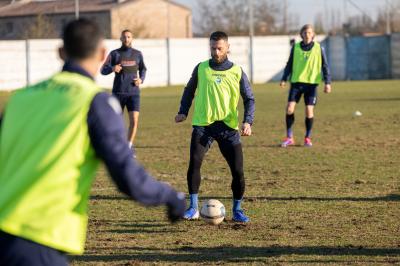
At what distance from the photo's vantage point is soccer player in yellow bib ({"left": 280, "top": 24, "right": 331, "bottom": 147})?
16328 millimetres

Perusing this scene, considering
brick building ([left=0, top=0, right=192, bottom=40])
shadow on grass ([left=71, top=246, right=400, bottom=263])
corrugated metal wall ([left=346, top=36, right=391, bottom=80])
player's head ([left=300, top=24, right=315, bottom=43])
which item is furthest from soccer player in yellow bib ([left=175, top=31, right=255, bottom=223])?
brick building ([left=0, top=0, right=192, bottom=40])

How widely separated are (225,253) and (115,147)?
13.2ft

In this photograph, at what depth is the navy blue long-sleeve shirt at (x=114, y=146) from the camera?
3.86 meters

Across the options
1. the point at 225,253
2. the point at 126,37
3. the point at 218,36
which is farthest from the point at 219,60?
the point at 126,37

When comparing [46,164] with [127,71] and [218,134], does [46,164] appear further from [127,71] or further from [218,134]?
[127,71]

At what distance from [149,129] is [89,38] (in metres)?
16.9

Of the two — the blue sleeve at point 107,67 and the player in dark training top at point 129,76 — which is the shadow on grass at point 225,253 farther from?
the player in dark training top at point 129,76

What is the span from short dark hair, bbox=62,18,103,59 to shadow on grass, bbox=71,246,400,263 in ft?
12.3

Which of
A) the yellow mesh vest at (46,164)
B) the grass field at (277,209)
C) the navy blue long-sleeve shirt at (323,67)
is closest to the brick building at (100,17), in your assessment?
the navy blue long-sleeve shirt at (323,67)

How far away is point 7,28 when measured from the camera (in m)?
62.5

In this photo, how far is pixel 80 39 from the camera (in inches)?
155

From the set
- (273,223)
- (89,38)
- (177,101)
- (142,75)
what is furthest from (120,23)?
(89,38)

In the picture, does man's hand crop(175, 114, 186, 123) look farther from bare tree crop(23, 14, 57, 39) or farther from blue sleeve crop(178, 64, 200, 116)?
bare tree crop(23, 14, 57, 39)

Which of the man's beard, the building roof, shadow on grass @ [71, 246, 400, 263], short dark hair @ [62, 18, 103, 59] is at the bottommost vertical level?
shadow on grass @ [71, 246, 400, 263]
